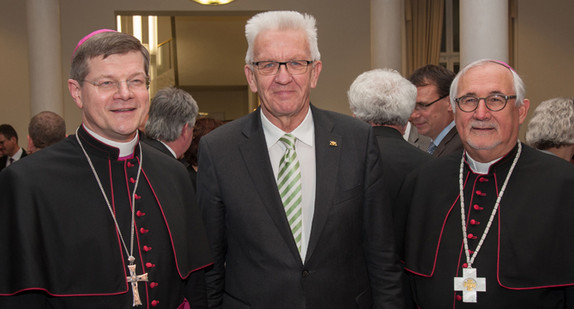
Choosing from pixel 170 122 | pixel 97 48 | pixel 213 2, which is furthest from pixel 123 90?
pixel 213 2

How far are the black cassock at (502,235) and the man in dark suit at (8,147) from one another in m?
5.95

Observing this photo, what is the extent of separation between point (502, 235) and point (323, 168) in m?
0.69

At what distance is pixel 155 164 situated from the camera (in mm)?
2281

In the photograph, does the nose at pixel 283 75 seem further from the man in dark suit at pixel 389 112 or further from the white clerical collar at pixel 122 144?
the man in dark suit at pixel 389 112

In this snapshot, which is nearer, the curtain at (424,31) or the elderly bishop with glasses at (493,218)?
the elderly bishop with glasses at (493,218)

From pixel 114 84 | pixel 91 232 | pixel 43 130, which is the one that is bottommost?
pixel 91 232

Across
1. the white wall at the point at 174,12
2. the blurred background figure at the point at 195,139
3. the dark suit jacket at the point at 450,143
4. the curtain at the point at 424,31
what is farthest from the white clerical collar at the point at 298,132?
the curtain at the point at 424,31

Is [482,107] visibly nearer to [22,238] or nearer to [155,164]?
[155,164]

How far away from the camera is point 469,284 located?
2.28 metres

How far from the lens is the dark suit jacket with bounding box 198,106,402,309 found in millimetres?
2221

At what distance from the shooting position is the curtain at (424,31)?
460 inches

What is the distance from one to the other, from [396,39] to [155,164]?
7440 millimetres

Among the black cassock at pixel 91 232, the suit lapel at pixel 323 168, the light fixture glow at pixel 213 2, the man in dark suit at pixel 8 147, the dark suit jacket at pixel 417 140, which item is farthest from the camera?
the light fixture glow at pixel 213 2

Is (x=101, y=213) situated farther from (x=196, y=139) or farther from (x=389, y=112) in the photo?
(x=196, y=139)
